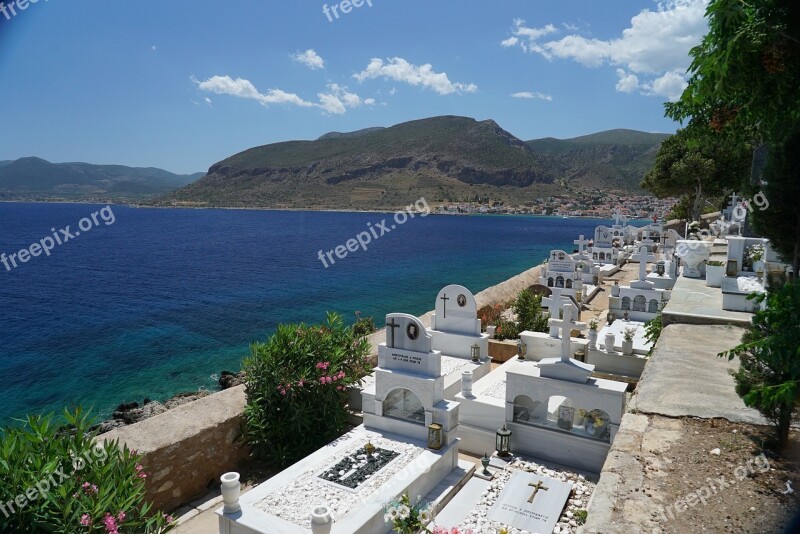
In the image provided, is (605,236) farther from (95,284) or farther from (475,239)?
(475,239)

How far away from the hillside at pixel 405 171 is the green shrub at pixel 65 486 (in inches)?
5305

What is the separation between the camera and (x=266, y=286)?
39.4 metres

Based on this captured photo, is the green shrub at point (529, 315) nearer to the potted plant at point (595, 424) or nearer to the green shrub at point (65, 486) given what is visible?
the potted plant at point (595, 424)

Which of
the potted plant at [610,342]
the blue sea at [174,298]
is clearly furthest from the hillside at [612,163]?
the potted plant at [610,342]

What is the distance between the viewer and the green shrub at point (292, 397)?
8531 millimetres

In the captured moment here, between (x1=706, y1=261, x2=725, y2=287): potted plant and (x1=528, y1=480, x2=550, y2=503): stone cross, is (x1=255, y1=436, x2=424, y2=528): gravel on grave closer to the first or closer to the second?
(x1=528, y1=480, x2=550, y2=503): stone cross

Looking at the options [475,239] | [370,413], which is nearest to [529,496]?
[370,413]

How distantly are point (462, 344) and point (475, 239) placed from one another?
7421 centimetres

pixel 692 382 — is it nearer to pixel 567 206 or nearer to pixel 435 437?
pixel 435 437

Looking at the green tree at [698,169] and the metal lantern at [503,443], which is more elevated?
the green tree at [698,169]

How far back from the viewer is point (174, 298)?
34812mm

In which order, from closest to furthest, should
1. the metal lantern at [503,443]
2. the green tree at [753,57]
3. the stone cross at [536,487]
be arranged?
the green tree at [753,57]
the stone cross at [536,487]
the metal lantern at [503,443]

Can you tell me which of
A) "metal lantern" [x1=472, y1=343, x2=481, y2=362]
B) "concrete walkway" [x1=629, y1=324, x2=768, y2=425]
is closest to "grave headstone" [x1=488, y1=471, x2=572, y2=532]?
"concrete walkway" [x1=629, y1=324, x2=768, y2=425]

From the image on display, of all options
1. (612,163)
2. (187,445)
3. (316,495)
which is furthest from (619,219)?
(612,163)
